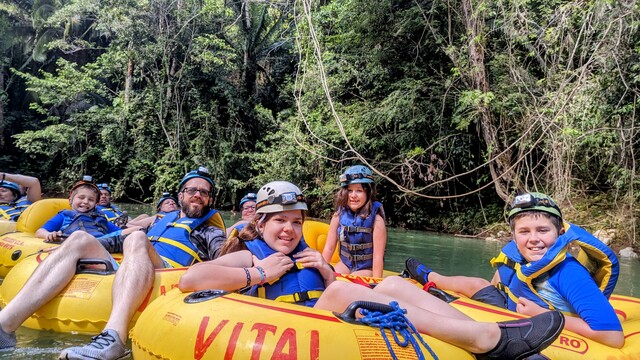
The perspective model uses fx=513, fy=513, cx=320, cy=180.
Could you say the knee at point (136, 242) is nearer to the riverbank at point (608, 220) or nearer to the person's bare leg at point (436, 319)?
the person's bare leg at point (436, 319)

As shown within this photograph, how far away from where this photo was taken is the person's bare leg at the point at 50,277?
269 centimetres

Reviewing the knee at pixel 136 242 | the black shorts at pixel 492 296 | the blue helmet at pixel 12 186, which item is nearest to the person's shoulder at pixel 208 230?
the knee at pixel 136 242

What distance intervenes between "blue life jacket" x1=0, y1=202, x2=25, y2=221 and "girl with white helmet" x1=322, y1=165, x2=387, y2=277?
372cm

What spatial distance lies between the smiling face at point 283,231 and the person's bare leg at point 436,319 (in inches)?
12.8

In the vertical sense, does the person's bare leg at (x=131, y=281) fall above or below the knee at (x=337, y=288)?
below

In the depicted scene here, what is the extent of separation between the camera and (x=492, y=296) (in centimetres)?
303

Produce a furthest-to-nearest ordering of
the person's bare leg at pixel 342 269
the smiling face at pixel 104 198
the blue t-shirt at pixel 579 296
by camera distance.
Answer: the smiling face at pixel 104 198
the person's bare leg at pixel 342 269
the blue t-shirt at pixel 579 296

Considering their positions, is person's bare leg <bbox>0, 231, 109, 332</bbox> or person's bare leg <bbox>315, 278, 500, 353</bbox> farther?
person's bare leg <bbox>0, 231, 109, 332</bbox>

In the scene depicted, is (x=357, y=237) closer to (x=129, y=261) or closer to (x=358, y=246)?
(x=358, y=246)

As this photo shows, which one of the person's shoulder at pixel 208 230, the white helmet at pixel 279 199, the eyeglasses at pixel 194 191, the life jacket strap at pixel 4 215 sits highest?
the white helmet at pixel 279 199

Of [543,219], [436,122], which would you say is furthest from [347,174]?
[436,122]

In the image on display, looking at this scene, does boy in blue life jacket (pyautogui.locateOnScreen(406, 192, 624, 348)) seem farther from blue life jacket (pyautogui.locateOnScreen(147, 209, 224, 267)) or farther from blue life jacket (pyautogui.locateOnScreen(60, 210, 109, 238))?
blue life jacket (pyautogui.locateOnScreen(60, 210, 109, 238))

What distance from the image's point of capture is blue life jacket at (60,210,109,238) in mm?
4500

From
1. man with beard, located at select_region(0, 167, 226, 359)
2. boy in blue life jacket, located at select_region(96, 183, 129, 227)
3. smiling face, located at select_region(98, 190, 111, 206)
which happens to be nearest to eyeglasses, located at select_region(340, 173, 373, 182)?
man with beard, located at select_region(0, 167, 226, 359)
